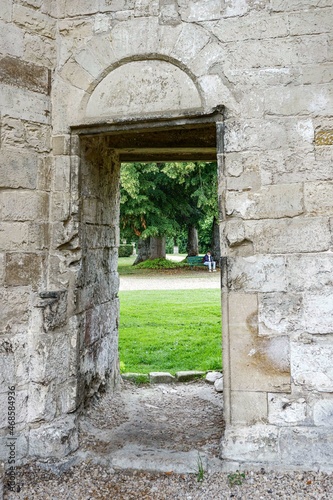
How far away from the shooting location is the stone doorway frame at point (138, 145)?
3.35 meters

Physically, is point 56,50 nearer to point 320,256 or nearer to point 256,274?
point 256,274

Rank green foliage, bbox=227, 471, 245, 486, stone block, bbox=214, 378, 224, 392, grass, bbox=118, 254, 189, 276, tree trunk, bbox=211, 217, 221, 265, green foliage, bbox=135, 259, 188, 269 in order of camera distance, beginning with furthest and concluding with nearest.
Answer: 1. tree trunk, bbox=211, 217, 221, 265
2. green foliage, bbox=135, 259, 188, 269
3. grass, bbox=118, 254, 189, 276
4. stone block, bbox=214, 378, 224, 392
5. green foliage, bbox=227, 471, 245, 486

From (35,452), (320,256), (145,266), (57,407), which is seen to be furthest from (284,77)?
(145,266)

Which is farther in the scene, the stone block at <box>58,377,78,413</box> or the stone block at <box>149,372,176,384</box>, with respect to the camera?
the stone block at <box>149,372,176,384</box>

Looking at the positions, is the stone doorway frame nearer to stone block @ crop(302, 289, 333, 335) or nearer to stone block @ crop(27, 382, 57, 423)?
stone block @ crop(27, 382, 57, 423)

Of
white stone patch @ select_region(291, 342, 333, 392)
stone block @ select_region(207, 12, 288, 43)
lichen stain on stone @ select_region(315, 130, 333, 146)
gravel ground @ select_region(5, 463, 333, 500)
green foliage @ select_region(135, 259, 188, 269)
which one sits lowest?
gravel ground @ select_region(5, 463, 333, 500)

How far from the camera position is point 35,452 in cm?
323

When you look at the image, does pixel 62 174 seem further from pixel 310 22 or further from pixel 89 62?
pixel 310 22

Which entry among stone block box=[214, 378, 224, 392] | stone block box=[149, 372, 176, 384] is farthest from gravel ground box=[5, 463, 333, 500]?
stone block box=[149, 372, 176, 384]

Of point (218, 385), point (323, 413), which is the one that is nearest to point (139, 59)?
point (323, 413)

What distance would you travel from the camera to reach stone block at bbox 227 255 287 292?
3152 mm

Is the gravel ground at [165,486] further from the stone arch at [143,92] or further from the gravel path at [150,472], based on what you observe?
the stone arch at [143,92]

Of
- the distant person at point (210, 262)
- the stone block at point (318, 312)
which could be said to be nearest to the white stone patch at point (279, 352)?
the stone block at point (318, 312)

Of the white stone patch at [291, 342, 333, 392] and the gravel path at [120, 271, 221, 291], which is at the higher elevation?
the white stone patch at [291, 342, 333, 392]
